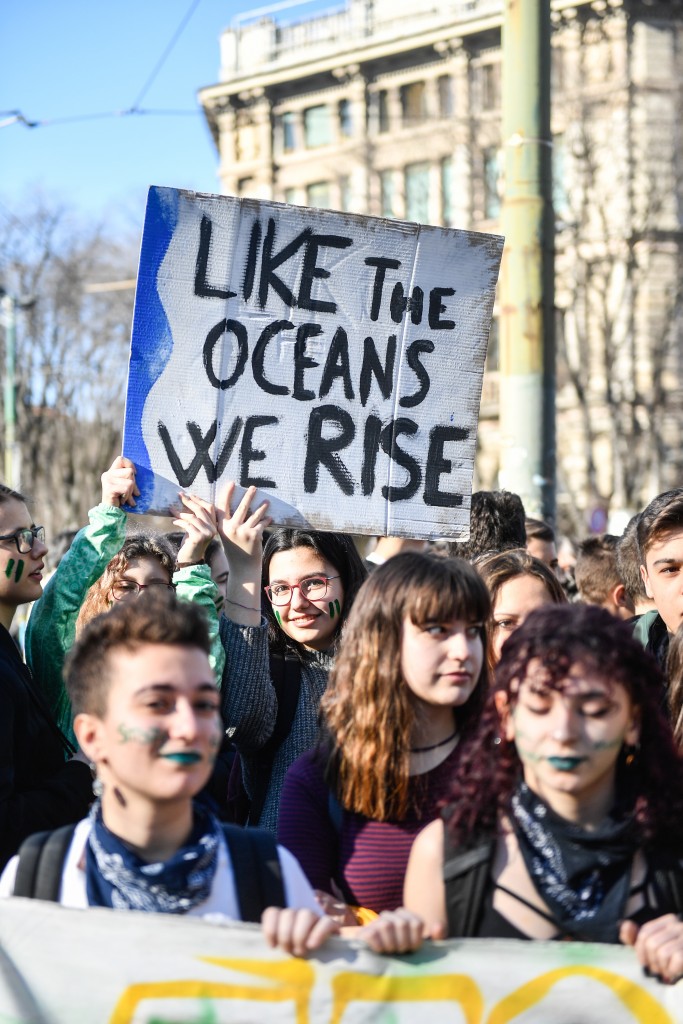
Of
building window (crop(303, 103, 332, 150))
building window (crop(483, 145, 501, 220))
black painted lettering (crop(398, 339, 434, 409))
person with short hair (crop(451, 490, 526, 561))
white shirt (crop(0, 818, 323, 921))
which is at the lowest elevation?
white shirt (crop(0, 818, 323, 921))

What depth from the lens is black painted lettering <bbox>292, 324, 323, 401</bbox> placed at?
148 inches

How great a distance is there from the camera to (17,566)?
3518 mm

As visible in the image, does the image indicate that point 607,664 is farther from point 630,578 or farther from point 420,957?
point 630,578

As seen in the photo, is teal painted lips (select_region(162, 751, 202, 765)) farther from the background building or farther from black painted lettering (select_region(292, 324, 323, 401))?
the background building

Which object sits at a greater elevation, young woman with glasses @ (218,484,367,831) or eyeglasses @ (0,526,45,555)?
eyeglasses @ (0,526,45,555)

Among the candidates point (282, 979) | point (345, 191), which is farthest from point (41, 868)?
point (345, 191)

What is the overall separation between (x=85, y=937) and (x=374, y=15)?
38.2 m

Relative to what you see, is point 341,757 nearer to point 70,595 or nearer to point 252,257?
point 70,595

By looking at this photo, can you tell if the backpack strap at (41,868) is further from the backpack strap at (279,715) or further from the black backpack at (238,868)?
Answer: the backpack strap at (279,715)

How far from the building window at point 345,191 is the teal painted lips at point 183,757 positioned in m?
29.9

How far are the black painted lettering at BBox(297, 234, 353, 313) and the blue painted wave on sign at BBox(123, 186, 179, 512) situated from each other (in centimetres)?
40

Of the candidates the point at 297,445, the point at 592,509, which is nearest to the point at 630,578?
the point at 297,445

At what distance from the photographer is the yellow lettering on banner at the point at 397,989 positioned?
230 centimetres

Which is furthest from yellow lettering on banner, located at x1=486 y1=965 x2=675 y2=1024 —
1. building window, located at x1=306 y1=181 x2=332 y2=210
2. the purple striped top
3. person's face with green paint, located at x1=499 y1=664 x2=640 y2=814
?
building window, located at x1=306 y1=181 x2=332 y2=210
